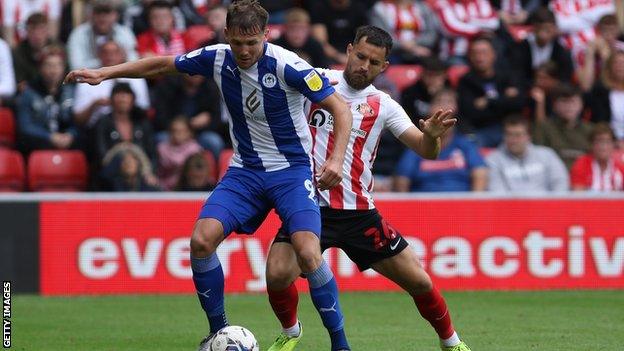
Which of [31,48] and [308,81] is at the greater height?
[308,81]

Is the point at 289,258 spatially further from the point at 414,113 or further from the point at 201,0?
the point at 201,0

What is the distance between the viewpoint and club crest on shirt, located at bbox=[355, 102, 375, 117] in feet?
27.4

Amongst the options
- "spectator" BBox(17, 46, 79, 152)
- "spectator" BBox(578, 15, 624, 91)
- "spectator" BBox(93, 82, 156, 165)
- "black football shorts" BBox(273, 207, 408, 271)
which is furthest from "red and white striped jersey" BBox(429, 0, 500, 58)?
"black football shorts" BBox(273, 207, 408, 271)

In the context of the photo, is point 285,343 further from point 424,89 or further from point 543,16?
point 543,16

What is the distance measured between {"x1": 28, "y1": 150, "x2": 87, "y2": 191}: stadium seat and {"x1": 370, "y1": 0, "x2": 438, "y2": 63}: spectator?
4.51 m

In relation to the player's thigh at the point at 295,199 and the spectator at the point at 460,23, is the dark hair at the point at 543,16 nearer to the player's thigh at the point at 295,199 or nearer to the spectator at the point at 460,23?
the spectator at the point at 460,23

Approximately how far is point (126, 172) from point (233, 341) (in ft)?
21.2

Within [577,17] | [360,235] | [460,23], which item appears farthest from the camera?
[577,17]

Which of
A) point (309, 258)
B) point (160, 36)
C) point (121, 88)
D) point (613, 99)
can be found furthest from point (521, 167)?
point (309, 258)

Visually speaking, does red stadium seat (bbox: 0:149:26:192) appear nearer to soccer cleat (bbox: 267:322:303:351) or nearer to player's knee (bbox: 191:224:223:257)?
soccer cleat (bbox: 267:322:303:351)

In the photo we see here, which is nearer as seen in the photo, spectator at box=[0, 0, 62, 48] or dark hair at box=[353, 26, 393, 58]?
dark hair at box=[353, 26, 393, 58]

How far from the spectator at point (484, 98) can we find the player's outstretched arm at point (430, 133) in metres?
7.21

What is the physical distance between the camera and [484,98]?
15.5 meters

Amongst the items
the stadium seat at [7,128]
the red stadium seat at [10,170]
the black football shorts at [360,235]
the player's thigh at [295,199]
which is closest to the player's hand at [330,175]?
the player's thigh at [295,199]
